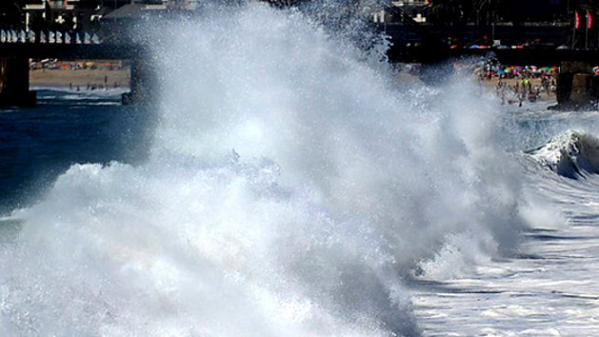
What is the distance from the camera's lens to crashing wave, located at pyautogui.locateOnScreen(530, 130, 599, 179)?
133ft

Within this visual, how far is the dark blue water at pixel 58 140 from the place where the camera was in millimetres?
39812

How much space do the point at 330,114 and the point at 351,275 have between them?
24.9 ft

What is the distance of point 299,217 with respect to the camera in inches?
622

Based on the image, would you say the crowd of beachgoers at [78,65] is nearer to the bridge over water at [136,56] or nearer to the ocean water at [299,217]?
the bridge over water at [136,56]

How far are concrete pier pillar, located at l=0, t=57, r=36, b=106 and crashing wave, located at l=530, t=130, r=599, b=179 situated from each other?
168 ft

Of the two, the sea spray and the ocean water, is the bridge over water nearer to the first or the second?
the ocean water

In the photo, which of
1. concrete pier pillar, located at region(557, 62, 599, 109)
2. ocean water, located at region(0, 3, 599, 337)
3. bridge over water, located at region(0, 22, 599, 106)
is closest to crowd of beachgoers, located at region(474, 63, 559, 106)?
concrete pier pillar, located at region(557, 62, 599, 109)

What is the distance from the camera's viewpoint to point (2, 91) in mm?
92750

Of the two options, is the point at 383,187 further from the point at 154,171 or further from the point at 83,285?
the point at 83,285

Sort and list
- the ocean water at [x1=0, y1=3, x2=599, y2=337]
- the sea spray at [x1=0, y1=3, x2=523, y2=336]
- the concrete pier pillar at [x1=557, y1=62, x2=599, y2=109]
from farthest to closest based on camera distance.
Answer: the concrete pier pillar at [x1=557, y1=62, x2=599, y2=109]
the ocean water at [x1=0, y1=3, x2=599, y2=337]
the sea spray at [x1=0, y1=3, x2=523, y2=336]

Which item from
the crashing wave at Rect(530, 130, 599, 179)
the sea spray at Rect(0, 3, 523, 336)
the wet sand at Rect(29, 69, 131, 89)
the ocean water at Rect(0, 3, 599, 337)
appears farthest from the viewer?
the wet sand at Rect(29, 69, 131, 89)

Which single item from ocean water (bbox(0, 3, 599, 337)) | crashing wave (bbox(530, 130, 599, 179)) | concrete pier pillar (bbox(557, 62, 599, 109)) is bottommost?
concrete pier pillar (bbox(557, 62, 599, 109))

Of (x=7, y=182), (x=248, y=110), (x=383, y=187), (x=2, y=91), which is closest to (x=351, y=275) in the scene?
(x=383, y=187)

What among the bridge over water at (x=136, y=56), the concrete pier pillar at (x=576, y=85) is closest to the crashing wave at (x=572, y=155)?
the bridge over water at (x=136, y=56)
